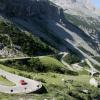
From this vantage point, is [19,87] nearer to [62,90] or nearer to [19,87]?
[19,87]

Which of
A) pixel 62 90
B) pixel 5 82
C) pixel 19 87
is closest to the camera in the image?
pixel 19 87

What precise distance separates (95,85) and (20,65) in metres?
34.1

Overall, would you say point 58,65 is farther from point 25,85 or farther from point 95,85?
point 25,85

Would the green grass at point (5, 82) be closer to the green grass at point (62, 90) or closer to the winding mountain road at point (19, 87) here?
the winding mountain road at point (19, 87)

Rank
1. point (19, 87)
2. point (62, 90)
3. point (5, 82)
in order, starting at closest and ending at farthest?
point (19, 87) < point (5, 82) < point (62, 90)

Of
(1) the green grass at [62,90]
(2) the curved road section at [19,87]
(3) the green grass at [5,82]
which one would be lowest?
(1) the green grass at [62,90]

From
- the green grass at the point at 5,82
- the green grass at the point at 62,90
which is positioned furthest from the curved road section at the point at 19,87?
the green grass at the point at 62,90

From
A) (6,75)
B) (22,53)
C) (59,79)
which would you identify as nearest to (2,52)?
(22,53)

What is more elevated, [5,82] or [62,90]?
[5,82]

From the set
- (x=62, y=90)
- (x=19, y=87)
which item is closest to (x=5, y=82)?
(x=19, y=87)

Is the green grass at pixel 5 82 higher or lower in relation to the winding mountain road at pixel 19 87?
higher

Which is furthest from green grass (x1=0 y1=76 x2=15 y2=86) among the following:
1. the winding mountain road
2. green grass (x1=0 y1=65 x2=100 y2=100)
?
green grass (x1=0 y1=65 x2=100 y2=100)

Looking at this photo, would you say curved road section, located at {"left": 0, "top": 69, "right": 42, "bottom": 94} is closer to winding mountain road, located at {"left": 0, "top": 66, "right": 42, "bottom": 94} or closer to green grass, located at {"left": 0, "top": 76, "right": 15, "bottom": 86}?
winding mountain road, located at {"left": 0, "top": 66, "right": 42, "bottom": 94}

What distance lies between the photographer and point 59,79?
15250cm
